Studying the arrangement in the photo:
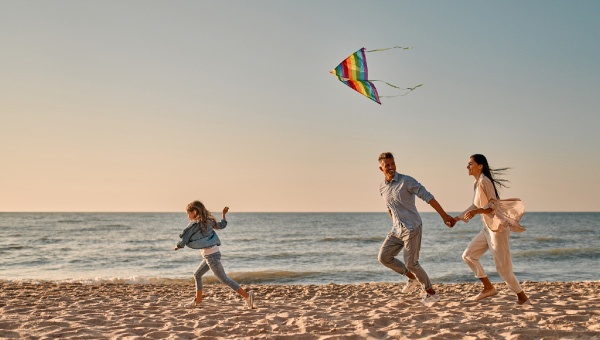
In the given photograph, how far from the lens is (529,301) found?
6.17 m

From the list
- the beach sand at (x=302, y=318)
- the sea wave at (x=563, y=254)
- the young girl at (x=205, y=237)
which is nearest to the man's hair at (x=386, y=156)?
the beach sand at (x=302, y=318)

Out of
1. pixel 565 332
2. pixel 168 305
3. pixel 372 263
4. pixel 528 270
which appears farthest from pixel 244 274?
pixel 565 332

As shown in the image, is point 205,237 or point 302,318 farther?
point 205,237

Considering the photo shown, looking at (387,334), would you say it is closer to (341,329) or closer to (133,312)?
(341,329)

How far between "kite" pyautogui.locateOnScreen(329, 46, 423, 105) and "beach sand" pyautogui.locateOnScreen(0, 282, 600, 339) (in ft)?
10.5

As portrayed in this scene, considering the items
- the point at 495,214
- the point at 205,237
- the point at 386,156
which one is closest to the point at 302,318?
the point at 205,237

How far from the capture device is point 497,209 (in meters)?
5.66

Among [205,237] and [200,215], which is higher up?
[200,215]

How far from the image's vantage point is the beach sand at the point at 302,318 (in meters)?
4.72

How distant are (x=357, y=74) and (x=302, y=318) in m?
3.90

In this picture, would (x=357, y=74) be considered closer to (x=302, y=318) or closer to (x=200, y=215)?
(x=200, y=215)

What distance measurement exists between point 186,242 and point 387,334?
315cm

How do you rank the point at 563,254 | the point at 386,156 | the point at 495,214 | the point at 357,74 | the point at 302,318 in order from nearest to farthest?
1. the point at 302,318
2. the point at 495,214
3. the point at 386,156
4. the point at 357,74
5. the point at 563,254

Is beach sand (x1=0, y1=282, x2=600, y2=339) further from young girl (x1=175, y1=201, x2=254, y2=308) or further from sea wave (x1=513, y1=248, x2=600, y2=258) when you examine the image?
sea wave (x1=513, y1=248, x2=600, y2=258)
